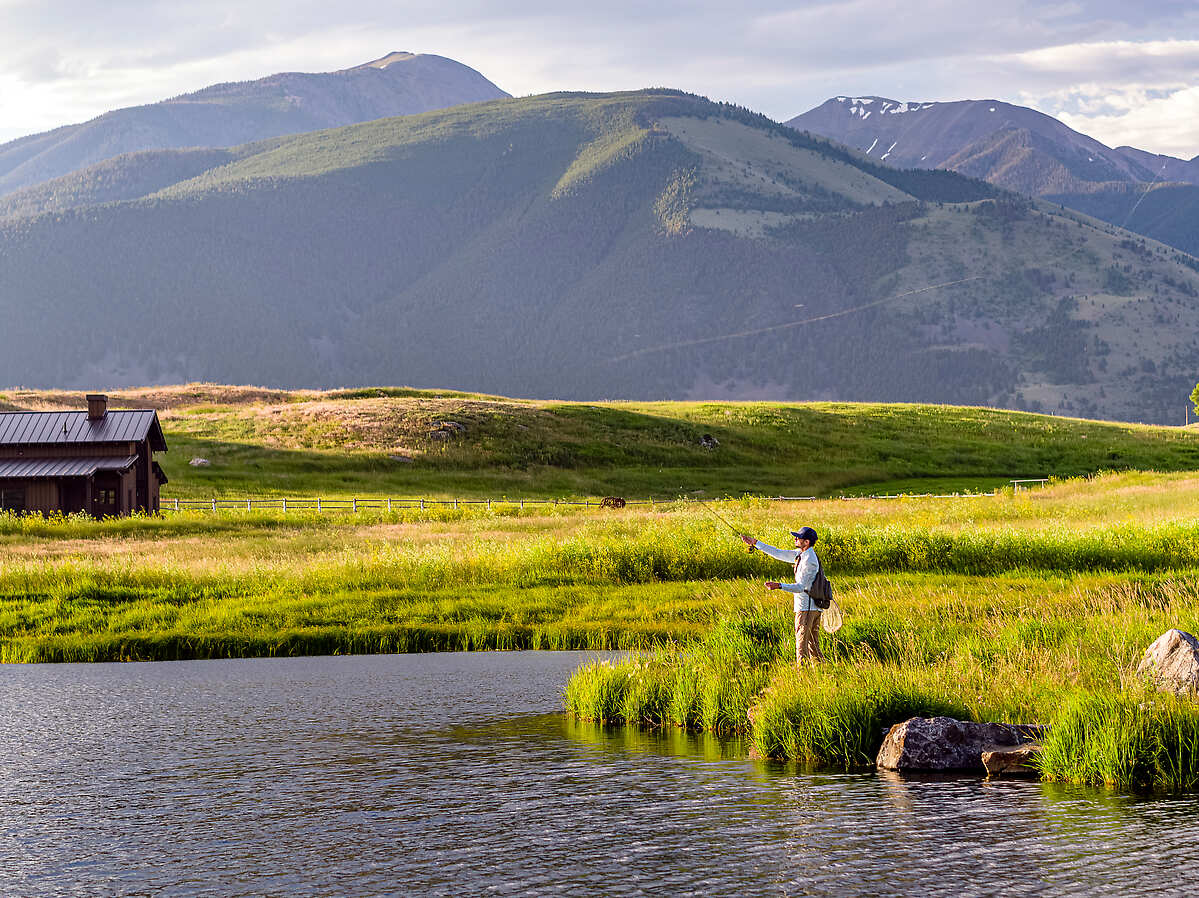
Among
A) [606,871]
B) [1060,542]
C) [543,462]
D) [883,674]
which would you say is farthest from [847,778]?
A: [543,462]

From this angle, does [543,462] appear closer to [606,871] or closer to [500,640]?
[500,640]

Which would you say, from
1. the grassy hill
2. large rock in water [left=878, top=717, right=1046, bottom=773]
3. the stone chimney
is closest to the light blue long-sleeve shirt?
large rock in water [left=878, top=717, right=1046, bottom=773]

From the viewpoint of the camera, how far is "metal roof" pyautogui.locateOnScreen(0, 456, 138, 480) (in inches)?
2475

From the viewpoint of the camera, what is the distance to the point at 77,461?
212ft

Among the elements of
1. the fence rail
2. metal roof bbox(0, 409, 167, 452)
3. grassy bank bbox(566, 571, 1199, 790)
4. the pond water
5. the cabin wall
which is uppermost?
metal roof bbox(0, 409, 167, 452)

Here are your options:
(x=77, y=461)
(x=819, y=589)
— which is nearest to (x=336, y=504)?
(x=77, y=461)

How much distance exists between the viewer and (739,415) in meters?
142

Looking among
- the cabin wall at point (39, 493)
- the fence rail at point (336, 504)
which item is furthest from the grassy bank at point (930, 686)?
the cabin wall at point (39, 493)

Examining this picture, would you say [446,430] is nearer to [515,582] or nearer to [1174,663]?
[515,582]

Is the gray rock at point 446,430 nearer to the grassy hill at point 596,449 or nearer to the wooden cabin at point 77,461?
the grassy hill at point 596,449

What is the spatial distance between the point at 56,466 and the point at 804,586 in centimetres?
5510

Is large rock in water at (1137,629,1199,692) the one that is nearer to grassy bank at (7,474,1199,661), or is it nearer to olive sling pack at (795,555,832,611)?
grassy bank at (7,474,1199,661)

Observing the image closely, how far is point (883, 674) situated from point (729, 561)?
826 inches

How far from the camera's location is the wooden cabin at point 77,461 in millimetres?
63656
